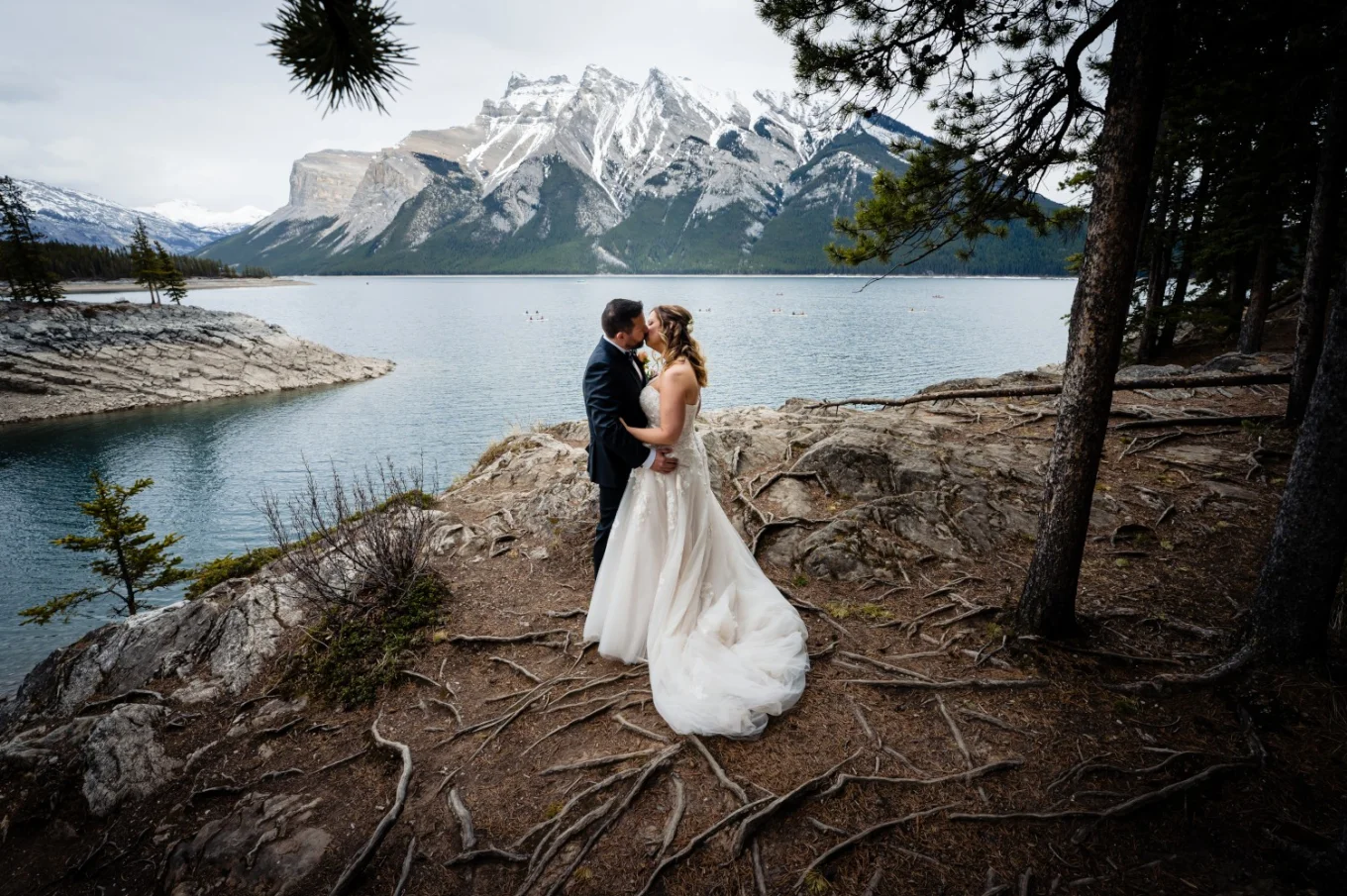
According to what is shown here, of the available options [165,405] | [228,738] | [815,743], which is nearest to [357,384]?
[165,405]

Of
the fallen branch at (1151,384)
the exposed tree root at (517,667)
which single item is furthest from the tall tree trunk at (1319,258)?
the exposed tree root at (517,667)

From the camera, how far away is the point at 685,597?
511 cm

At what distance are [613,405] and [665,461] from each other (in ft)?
2.29

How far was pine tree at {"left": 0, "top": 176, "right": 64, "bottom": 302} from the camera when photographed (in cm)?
5094

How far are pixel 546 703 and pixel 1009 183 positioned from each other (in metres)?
6.96

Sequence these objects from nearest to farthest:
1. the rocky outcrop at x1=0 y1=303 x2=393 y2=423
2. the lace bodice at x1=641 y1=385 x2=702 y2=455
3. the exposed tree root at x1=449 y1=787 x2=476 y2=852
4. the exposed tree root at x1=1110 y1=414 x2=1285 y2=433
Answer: the exposed tree root at x1=449 y1=787 x2=476 y2=852 < the lace bodice at x1=641 y1=385 x2=702 y2=455 < the exposed tree root at x1=1110 y1=414 x2=1285 y2=433 < the rocky outcrop at x1=0 y1=303 x2=393 y2=423

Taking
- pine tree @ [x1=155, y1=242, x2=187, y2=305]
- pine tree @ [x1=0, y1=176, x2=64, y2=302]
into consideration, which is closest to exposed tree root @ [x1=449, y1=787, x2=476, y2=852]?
pine tree @ [x1=0, y1=176, x2=64, y2=302]

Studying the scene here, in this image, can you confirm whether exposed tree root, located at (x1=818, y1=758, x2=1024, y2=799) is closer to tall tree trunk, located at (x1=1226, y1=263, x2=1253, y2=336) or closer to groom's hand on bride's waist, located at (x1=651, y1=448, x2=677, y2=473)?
groom's hand on bride's waist, located at (x1=651, y1=448, x2=677, y2=473)

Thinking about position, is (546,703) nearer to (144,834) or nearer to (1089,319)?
(144,834)

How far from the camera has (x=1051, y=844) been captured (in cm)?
317

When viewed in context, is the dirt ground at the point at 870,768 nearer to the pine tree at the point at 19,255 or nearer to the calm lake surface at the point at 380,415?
the calm lake surface at the point at 380,415

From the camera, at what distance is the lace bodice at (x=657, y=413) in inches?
202

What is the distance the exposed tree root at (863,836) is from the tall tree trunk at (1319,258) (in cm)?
910

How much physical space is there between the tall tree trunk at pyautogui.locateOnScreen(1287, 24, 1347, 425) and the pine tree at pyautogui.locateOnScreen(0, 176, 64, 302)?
264 ft
